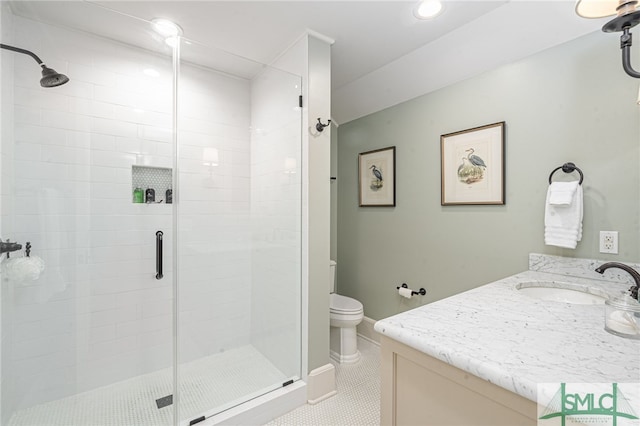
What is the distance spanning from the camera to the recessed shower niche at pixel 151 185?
2.01m

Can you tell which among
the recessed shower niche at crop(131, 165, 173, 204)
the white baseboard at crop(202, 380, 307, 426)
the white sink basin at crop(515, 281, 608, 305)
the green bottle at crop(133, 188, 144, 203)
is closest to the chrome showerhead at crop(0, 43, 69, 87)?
Result: the recessed shower niche at crop(131, 165, 173, 204)

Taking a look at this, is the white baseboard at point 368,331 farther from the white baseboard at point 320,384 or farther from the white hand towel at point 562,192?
the white hand towel at point 562,192

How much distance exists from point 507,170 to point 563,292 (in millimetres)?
803

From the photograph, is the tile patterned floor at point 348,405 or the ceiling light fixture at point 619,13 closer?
the ceiling light fixture at point 619,13

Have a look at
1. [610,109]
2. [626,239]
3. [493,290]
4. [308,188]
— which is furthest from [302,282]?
[610,109]

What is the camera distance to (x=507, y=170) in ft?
6.10

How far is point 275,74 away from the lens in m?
2.10

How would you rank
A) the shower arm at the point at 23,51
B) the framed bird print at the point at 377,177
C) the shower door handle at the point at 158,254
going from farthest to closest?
the framed bird print at the point at 377,177 < the shower door handle at the point at 158,254 < the shower arm at the point at 23,51

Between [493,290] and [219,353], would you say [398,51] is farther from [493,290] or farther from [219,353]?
[219,353]

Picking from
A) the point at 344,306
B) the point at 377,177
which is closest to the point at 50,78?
the point at 377,177

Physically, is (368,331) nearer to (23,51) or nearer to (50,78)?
(50,78)

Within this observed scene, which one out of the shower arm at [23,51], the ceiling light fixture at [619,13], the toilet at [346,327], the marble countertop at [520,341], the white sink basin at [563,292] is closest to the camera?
the marble countertop at [520,341]

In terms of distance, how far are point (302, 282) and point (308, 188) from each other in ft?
2.15

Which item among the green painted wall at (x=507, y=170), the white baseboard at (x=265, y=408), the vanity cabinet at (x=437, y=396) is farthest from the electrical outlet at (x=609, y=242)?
the white baseboard at (x=265, y=408)
